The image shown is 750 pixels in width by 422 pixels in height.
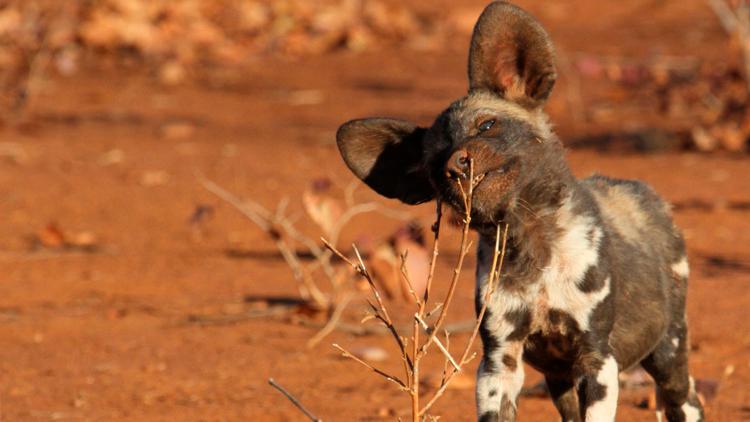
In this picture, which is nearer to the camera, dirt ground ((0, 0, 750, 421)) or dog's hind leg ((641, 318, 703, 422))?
dog's hind leg ((641, 318, 703, 422))

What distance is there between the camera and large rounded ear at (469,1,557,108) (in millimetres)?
4141

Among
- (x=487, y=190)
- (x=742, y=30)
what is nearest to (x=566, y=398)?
(x=487, y=190)

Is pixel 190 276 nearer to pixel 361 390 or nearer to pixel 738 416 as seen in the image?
pixel 361 390

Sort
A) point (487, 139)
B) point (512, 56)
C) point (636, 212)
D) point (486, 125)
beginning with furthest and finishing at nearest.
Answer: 1. point (636, 212)
2. point (512, 56)
3. point (486, 125)
4. point (487, 139)

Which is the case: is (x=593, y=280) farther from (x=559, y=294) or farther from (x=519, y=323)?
(x=519, y=323)

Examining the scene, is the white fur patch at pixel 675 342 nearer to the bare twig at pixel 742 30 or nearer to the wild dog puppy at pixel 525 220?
the wild dog puppy at pixel 525 220

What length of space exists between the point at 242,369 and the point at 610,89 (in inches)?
361

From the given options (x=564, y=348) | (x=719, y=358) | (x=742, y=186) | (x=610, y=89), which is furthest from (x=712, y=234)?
(x=610, y=89)

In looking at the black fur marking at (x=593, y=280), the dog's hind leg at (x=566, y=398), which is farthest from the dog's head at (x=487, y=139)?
the dog's hind leg at (x=566, y=398)

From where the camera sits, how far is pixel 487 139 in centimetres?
394

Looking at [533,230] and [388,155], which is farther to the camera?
[388,155]

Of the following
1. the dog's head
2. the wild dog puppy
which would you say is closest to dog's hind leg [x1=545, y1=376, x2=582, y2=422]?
the wild dog puppy

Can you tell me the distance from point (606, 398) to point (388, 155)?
1.03m

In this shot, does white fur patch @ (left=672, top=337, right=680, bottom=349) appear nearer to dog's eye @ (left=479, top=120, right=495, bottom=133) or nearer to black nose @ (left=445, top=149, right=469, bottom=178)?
dog's eye @ (left=479, top=120, right=495, bottom=133)
